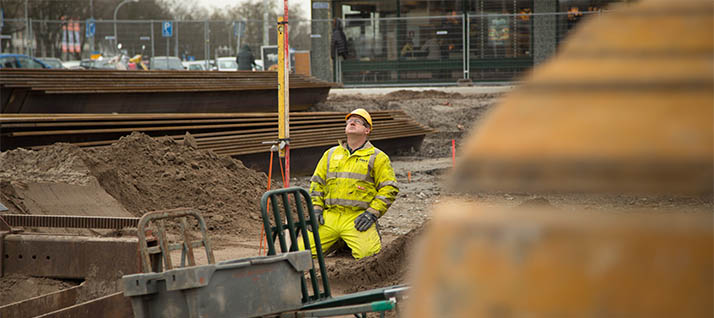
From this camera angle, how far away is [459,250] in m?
0.95

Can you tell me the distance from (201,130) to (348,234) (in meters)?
7.23

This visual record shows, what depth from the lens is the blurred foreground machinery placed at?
86 cm

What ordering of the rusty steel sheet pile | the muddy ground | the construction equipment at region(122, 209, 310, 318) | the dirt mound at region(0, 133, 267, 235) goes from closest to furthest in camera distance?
the construction equipment at region(122, 209, 310, 318)
the rusty steel sheet pile
the muddy ground
the dirt mound at region(0, 133, 267, 235)

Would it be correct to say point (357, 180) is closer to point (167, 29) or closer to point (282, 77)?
point (282, 77)

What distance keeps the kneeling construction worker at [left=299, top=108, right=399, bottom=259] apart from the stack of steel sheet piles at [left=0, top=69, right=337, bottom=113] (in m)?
9.55

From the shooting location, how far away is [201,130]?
51.2ft

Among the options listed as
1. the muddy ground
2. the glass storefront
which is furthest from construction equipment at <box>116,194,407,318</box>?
the glass storefront

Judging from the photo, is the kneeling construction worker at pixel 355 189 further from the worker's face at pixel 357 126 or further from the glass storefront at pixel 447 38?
the glass storefront at pixel 447 38

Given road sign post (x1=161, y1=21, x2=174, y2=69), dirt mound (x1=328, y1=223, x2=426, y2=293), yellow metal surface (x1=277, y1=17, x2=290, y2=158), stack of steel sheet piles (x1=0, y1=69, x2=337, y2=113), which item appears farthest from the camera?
road sign post (x1=161, y1=21, x2=174, y2=69)

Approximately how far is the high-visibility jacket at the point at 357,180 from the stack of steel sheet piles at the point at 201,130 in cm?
379

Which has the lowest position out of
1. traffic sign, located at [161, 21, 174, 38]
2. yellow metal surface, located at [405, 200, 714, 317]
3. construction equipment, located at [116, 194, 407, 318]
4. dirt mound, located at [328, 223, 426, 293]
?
dirt mound, located at [328, 223, 426, 293]

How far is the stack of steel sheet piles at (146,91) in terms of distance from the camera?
16750 mm

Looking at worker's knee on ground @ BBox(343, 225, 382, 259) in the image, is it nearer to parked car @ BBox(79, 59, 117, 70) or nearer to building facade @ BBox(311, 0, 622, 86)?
building facade @ BBox(311, 0, 622, 86)

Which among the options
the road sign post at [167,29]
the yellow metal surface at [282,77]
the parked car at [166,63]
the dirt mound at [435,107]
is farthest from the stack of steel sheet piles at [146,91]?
the parked car at [166,63]
